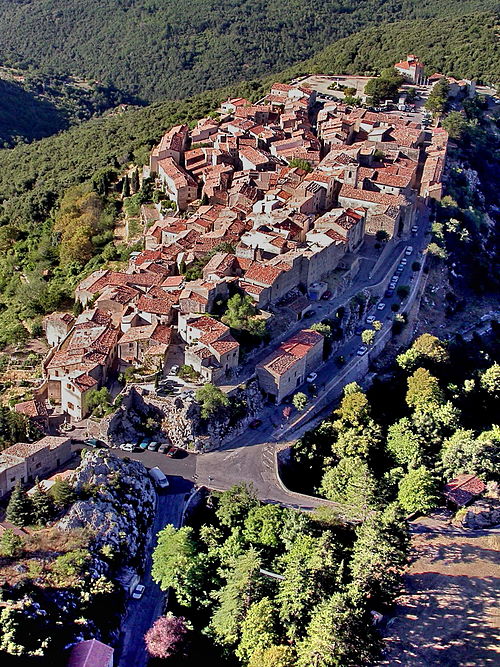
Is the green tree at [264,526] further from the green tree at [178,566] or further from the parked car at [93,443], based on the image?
the parked car at [93,443]

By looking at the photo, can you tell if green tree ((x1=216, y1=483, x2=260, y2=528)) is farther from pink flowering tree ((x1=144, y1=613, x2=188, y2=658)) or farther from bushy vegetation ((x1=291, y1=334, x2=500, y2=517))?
pink flowering tree ((x1=144, y1=613, x2=188, y2=658))

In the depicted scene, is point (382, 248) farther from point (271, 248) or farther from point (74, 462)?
point (74, 462)

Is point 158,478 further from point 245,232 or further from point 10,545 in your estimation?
point 245,232

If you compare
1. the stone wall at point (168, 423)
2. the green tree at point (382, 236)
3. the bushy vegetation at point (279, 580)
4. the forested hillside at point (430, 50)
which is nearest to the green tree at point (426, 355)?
the green tree at point (382, 236)

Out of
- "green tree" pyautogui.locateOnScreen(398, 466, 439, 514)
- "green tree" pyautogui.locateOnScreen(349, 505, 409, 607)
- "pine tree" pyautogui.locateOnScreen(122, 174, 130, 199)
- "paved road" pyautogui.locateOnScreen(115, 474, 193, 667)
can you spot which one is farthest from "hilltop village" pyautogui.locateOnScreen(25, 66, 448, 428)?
"green tree" pyautogui.locateOnScreen(349, 505, 409, 607)

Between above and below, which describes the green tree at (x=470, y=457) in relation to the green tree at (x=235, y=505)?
below

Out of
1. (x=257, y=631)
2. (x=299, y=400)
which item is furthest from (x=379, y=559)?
(x=299, y=400)
